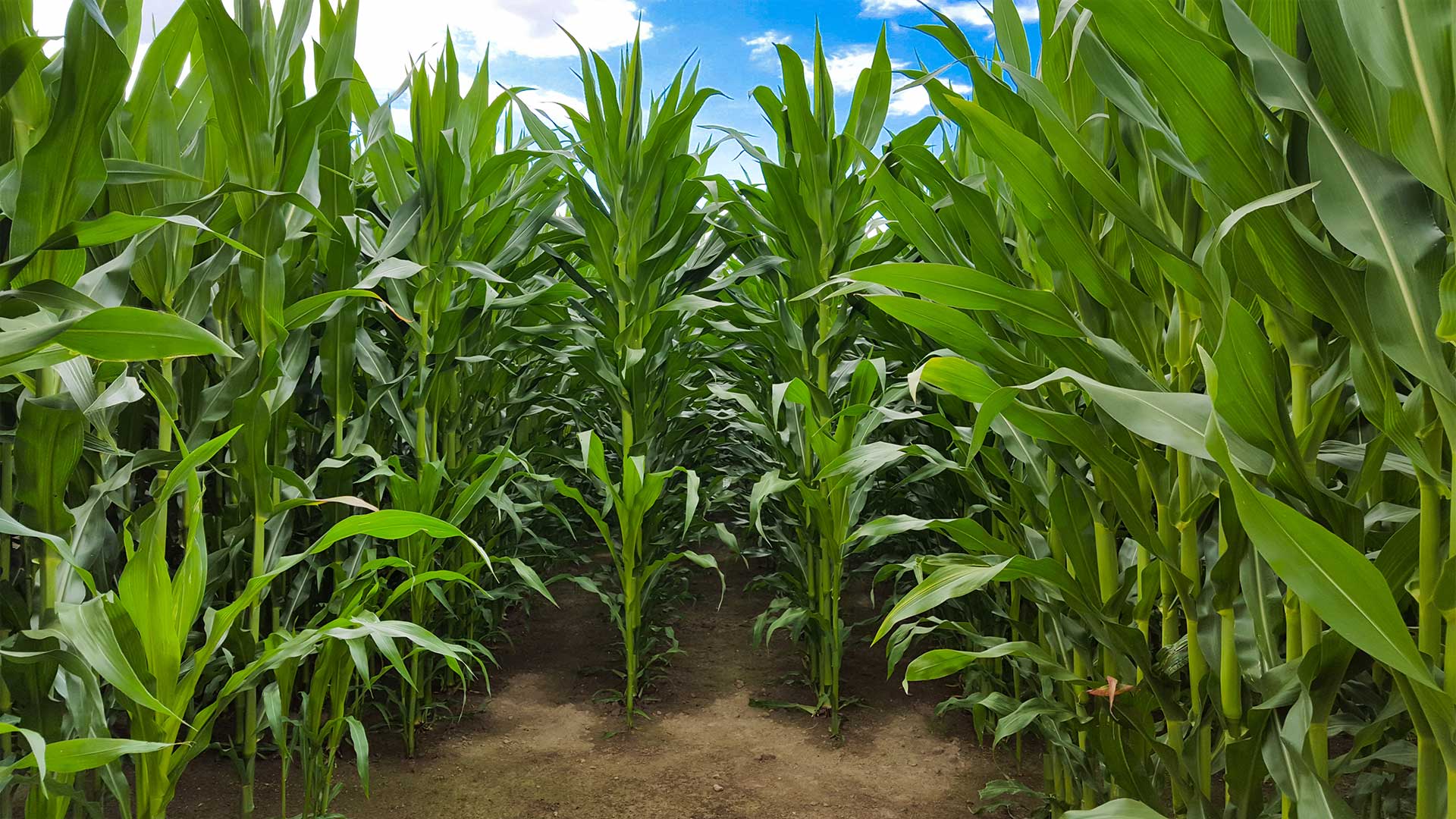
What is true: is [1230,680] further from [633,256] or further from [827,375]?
[633,256]

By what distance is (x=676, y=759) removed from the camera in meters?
1.90

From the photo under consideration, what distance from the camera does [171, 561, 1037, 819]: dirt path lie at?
65.5 inches

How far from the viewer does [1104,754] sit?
1000 mm

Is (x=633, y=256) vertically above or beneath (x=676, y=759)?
above

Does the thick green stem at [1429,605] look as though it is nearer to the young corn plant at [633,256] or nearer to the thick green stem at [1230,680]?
the thick green stem at [1230,680]

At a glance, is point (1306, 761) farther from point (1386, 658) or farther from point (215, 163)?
point (215, 163)

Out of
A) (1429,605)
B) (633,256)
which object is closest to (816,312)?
(633,256)

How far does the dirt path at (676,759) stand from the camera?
1.66m

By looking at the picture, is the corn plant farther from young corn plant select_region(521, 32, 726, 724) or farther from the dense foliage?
young corn plant select_region(521, 32, 726, 724)

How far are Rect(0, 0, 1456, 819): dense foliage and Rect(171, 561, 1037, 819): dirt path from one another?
12 cm

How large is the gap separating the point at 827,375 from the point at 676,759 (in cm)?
99

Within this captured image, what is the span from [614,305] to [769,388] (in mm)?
531

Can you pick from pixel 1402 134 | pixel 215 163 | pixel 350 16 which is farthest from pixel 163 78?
pixel 1402 134

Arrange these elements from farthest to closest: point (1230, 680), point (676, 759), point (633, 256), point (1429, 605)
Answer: point (633, 256)
point (676, 759)
point (1230, 680)
point (1429, 605)
